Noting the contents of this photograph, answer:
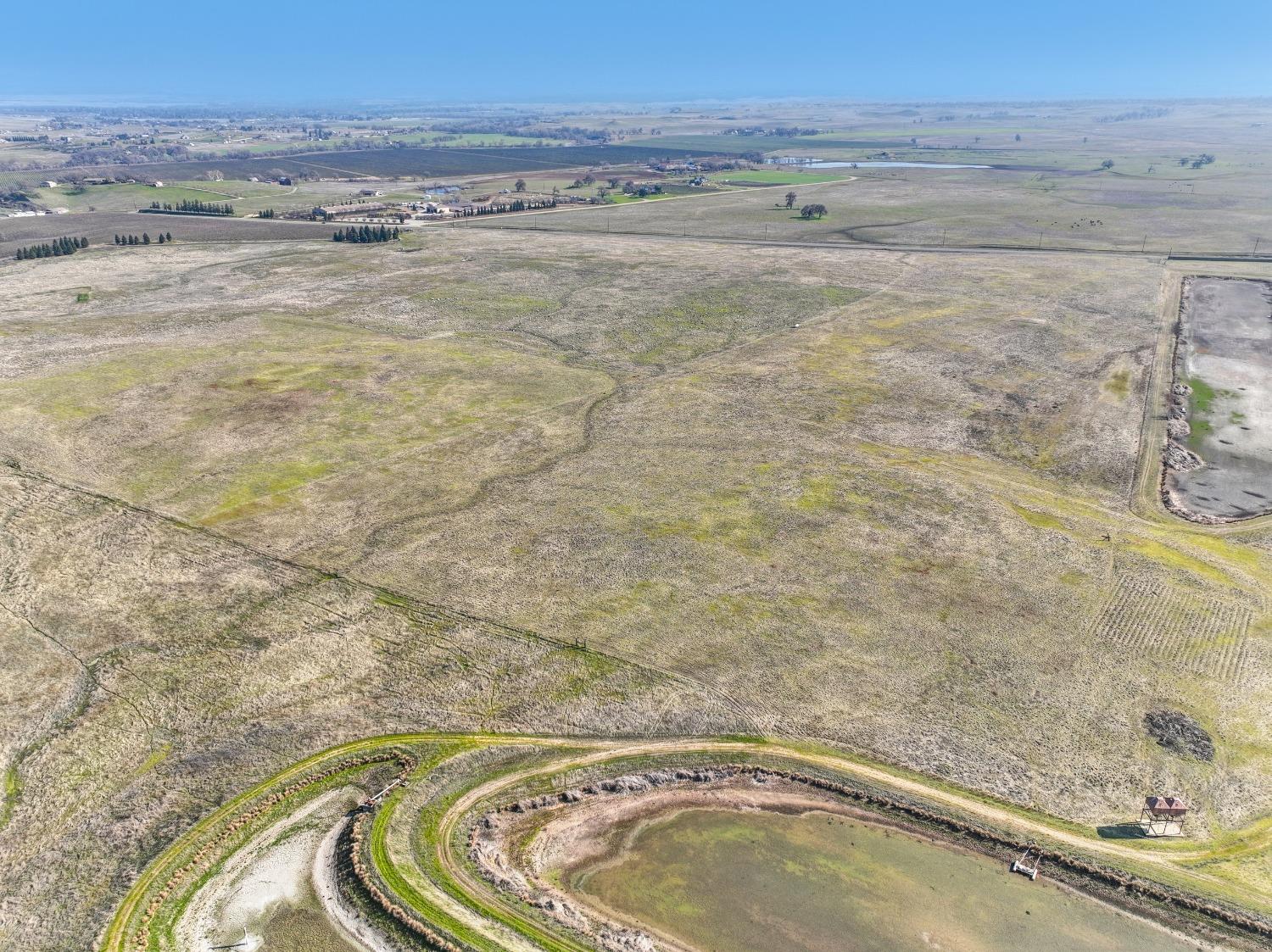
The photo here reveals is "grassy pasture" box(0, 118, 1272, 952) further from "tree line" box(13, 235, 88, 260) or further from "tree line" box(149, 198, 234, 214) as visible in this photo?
"tree line" box(149, 198, 234, 214)

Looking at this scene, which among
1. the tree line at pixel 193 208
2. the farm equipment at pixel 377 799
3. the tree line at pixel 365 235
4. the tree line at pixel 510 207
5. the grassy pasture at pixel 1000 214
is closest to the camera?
the farm equipment at pixel 377 799

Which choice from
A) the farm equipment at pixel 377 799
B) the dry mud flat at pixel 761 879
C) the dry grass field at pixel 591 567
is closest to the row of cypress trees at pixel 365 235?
the dry grass field at pixel 591 567

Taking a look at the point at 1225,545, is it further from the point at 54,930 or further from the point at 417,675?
the point at 54,930

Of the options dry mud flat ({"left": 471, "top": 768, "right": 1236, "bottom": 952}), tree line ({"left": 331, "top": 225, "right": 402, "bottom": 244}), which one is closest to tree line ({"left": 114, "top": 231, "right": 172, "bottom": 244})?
tree line ({"left": 331, "top": 225, "right": 402, "bottom": 244})

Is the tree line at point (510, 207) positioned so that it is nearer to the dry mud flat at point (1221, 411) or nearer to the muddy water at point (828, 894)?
the dry mud flat at point (1221, 411)

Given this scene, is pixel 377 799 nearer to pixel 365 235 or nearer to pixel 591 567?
pixel 591 567
